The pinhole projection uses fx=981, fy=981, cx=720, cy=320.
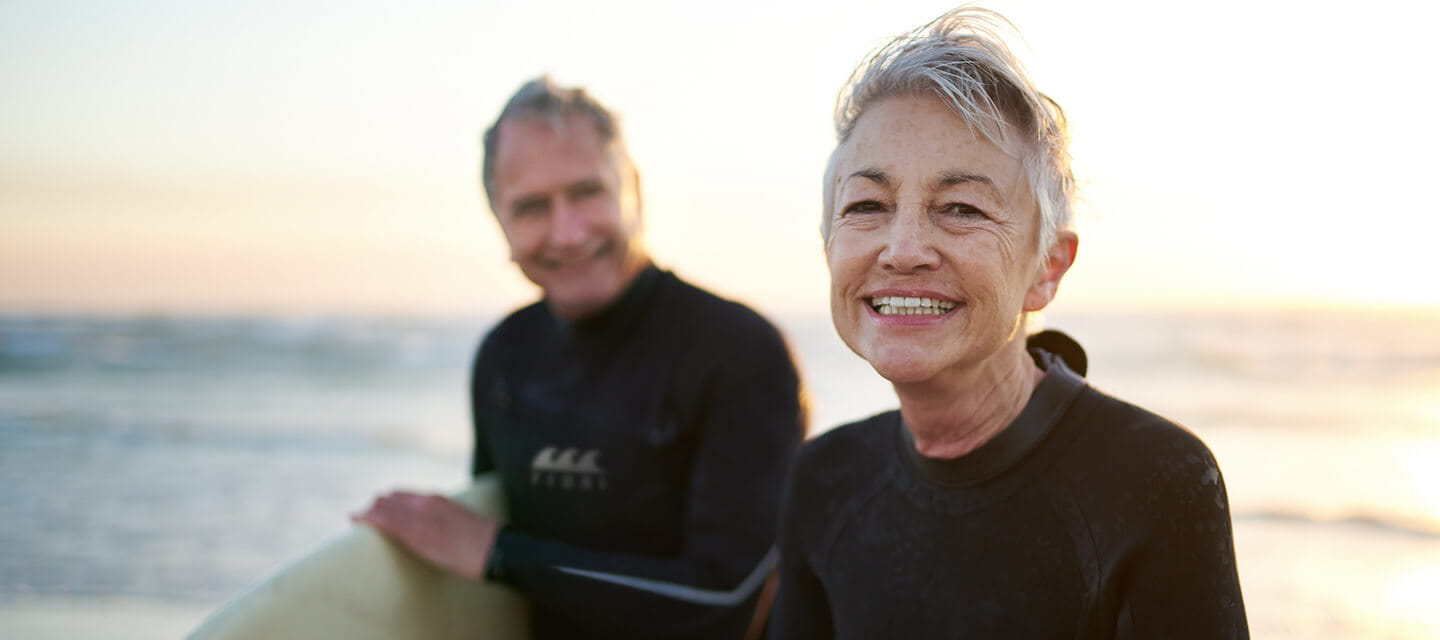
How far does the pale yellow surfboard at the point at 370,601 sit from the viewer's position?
7.30 feet

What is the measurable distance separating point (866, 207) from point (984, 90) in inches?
9.2

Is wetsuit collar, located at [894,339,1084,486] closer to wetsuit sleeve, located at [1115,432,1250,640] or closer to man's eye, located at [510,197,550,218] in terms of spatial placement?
wetsuit sleeve, located at [1115,432,1250,640]

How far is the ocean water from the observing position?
4980mm

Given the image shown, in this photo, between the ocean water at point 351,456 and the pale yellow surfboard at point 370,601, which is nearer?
the pale yellow surfboard at point 370,601

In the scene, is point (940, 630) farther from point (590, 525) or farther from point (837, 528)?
point (590, 525)

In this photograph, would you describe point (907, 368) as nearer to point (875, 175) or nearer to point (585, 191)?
point (875, 175)

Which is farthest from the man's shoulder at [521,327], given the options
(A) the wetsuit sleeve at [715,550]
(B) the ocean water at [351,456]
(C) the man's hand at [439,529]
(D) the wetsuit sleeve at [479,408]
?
(B) the ocean water at [351,456]

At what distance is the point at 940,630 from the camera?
4.88 feet

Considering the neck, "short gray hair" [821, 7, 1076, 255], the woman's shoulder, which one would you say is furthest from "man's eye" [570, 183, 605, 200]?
the neck

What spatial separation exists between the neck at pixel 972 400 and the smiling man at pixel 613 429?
3.01 feet

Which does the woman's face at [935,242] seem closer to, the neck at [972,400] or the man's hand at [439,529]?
the neck at [972,400]

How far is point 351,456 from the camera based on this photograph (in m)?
8.91

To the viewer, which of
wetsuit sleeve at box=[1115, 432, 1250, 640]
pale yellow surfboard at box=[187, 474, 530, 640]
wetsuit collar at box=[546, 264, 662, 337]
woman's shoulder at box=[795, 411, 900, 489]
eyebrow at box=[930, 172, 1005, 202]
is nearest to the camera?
wetsuit sleeve at box=[1115, 432, 1250, 640]

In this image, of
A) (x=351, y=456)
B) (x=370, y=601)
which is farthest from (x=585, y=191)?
(x=351, y=456)
